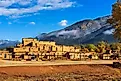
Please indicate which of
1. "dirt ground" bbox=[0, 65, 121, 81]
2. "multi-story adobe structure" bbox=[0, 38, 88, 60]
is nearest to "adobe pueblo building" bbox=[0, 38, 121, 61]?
"multi-story adobe structure" bbox=[0, 38, 88, 60]

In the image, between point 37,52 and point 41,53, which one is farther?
point 37,52

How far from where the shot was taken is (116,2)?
63.1 meters

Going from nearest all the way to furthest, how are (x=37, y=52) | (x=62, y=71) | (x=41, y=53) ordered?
1. (x=62, y=71)
2. (x=41, y=53)
3. (x=37, y=52)

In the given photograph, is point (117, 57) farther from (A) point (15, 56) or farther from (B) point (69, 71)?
(B) point (69, 71)

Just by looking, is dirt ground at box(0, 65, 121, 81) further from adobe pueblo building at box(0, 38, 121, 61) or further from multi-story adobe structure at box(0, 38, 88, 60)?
multi-story adobe structure at box(0, 38, 88, 60)

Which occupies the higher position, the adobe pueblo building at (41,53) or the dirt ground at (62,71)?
the adobe pueblo building at (41,53)

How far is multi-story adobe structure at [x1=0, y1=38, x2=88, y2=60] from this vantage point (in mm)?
92000

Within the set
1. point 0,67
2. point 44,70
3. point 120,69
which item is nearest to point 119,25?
point 120,69

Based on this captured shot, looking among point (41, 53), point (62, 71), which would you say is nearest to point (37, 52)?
point (41, 53)

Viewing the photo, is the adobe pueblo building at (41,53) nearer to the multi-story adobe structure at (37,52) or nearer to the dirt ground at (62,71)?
the multi-story adobe structure at (37,52)

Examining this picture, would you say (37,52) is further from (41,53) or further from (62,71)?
(62,71)

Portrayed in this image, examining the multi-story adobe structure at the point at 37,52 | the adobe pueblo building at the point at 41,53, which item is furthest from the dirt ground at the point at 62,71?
the multi-story adobe structure at the point at 37,52

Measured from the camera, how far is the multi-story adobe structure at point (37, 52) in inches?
3622

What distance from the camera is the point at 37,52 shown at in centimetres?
9494
